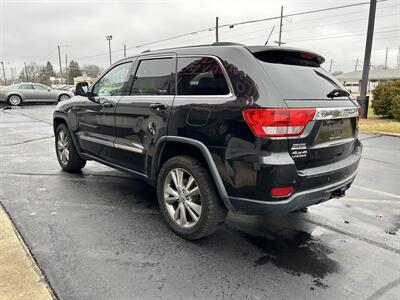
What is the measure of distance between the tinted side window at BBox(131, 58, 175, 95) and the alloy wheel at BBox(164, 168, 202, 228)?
873 millimetres

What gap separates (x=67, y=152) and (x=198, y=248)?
332 cm

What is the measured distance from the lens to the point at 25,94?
21.5 metres

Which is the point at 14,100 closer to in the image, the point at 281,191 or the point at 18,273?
the point at 18,273

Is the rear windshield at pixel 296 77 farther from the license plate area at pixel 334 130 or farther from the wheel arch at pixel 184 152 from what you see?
the wheel arch at pixel 184 152

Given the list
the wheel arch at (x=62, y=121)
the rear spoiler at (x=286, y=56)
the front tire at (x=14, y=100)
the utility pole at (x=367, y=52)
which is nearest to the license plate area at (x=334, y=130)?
the rear spoiler at (x=286, y=56)

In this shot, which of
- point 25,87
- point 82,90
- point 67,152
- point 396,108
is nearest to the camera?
point 82,90

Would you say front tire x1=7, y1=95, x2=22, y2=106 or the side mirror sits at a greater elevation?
the side mirror

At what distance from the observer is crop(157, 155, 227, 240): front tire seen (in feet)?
10.2

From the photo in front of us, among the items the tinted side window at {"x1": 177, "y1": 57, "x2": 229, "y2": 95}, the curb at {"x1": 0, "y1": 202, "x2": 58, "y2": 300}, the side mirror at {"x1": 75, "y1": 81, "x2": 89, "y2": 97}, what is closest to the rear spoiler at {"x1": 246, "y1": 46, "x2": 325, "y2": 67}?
the tinted side window at {"x1": 177, "y1": 57, "x2": 229, "y2": 95}

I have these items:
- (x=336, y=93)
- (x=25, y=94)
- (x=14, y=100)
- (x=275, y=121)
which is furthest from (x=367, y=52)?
(x=14, y=100)

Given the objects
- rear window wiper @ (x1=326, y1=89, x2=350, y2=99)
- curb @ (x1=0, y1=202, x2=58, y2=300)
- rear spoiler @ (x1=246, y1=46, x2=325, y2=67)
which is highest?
rear spoiler @ (x1=246, y1=46, x2=325, y2=67)

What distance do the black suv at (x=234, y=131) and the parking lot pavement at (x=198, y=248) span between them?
0.43m

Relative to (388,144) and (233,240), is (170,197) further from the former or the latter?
(388,144)

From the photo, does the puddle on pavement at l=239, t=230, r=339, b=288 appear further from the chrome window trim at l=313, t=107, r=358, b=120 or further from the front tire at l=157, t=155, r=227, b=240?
the chrome window trim at l=313, t=107, r=358, b=120
